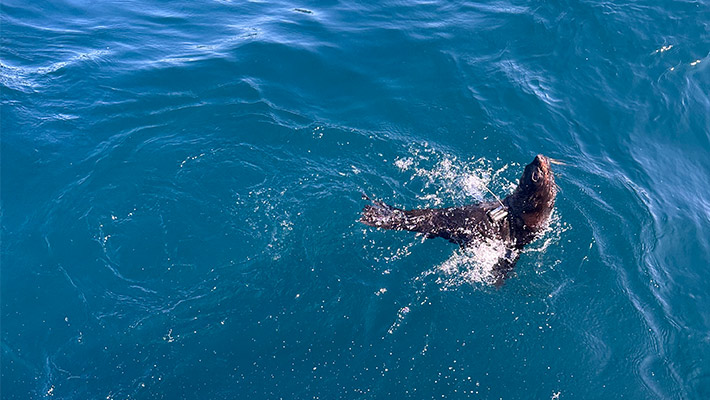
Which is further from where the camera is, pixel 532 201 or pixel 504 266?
pixel 504 266

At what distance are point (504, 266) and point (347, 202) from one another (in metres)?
3.19

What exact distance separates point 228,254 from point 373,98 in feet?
18.9

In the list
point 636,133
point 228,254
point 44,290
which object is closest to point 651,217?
point 636,133

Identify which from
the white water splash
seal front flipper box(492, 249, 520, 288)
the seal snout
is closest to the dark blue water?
the white water splash

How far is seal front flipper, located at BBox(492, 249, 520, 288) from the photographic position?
964 cm

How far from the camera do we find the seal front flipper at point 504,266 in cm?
964

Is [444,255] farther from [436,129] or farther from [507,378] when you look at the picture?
[436,129]

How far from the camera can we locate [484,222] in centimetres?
991

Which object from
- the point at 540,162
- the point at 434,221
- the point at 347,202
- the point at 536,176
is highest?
the point at 540,162

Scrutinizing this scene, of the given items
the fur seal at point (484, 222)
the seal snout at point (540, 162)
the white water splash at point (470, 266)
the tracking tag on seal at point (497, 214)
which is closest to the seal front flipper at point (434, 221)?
the fur seal at point (484, 222)

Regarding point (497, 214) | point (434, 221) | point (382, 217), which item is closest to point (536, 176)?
point (497, 214)

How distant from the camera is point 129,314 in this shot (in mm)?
8867

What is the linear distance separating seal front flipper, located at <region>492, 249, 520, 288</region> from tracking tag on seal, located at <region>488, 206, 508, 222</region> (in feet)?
2.11

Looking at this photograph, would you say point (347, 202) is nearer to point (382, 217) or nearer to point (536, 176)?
point (382, 217)
